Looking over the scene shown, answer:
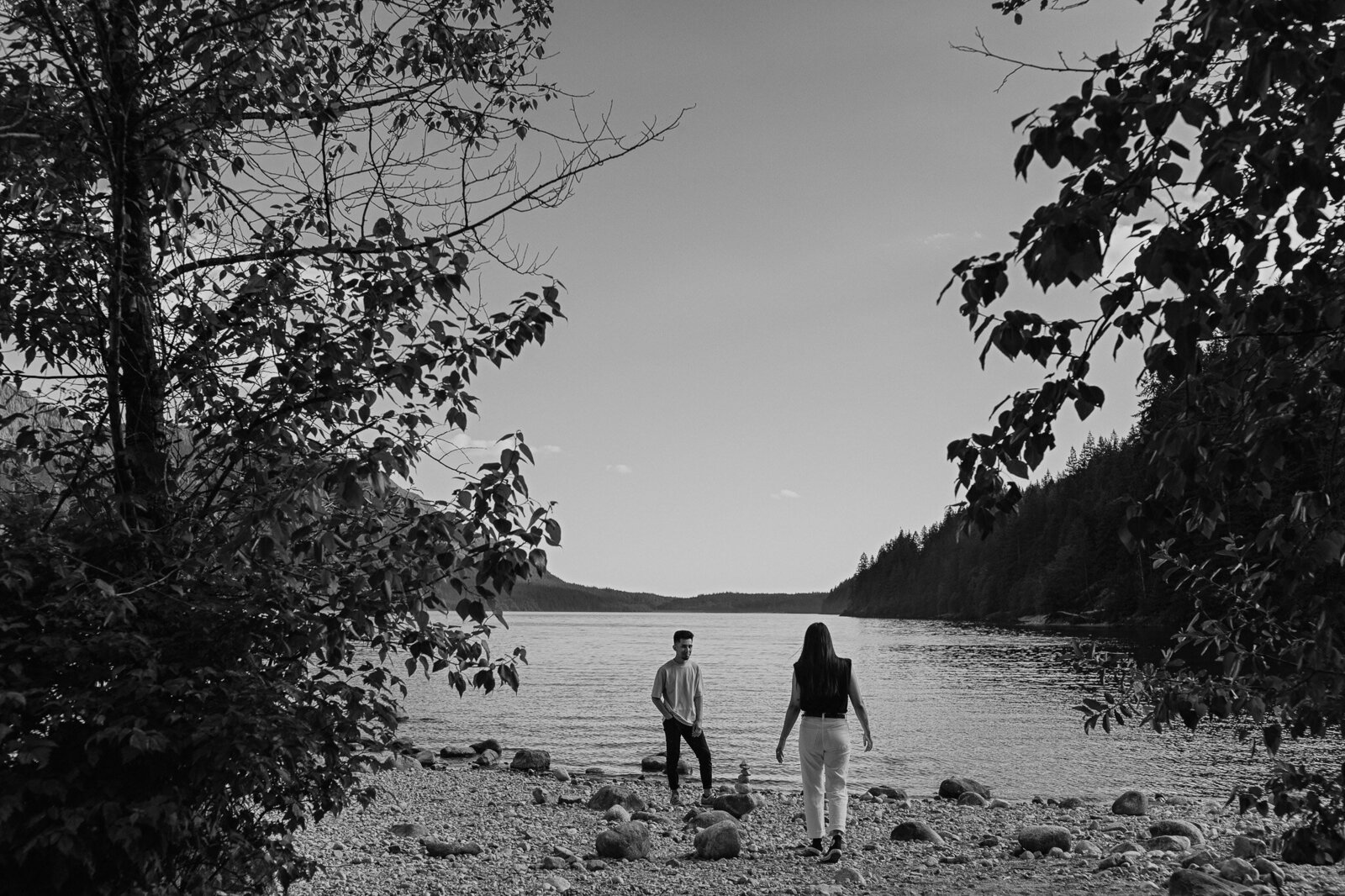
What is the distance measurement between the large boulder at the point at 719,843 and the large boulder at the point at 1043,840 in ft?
11.6

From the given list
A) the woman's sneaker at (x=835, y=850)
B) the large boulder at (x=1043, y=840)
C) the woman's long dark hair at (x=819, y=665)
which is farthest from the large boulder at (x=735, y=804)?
the woman's long dark hair at (x=819, y=665)

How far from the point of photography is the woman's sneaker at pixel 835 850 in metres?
9.95

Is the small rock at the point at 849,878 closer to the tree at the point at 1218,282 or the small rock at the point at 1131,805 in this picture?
the tree at the point at 1218,282

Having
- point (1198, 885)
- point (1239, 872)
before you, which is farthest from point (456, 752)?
Answer: point (1198, 885)

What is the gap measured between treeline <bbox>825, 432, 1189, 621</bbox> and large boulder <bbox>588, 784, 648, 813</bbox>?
2054 inches

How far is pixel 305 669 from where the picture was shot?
17.7 ft

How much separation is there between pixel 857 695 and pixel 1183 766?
14858 millimetres

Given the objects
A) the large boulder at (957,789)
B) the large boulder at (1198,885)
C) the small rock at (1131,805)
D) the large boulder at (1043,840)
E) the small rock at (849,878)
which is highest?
the large boulder at (1198,885)

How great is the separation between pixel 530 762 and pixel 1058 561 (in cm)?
9947

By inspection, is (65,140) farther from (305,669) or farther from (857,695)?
(857,695)

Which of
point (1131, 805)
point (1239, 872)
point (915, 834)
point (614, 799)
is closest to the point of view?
point (1239, 872)

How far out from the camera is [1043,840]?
11.4 meters

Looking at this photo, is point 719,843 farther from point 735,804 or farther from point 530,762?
point 530,762

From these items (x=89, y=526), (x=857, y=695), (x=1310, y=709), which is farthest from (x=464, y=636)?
(x=857, y=695)
